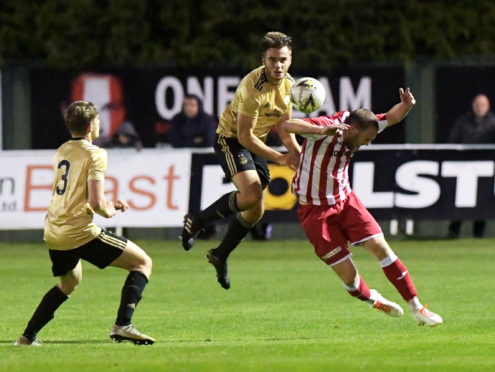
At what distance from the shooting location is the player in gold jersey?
31.5ft

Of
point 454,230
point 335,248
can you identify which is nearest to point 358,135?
point 335,248

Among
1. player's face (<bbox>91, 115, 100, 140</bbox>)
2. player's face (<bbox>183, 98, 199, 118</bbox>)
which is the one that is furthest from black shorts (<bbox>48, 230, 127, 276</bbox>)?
player's face (<bbox>183, 98, 199, 118</bbox>)

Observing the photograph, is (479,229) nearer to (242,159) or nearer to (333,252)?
(242,159)

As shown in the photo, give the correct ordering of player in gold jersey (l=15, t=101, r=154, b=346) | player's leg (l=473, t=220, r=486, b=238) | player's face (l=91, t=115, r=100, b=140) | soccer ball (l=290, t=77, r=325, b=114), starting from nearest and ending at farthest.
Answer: player in gold jersey (l=15, t=101, r=154, b=346), player's face (l=91, t=115, r=100, b=140), soccer ball (l=290, t=77, r=325, b=114), player's leg (l=473, t=220, r=486, b=238)

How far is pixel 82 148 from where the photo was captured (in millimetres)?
9625

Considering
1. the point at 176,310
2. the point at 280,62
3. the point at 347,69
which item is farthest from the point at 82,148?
the point at 347,69

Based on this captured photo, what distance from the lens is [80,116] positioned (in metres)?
9.63

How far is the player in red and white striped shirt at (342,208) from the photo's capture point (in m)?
10.7

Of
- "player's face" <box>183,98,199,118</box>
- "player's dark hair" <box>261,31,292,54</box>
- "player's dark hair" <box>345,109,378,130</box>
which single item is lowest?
"player's face" <box>183,98,199,118</box>

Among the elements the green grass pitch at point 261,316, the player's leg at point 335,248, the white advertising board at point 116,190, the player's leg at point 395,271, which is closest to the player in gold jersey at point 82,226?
the green grass pitch at point 261,316

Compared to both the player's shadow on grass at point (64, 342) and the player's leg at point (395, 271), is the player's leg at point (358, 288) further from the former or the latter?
the player's shadow on grass at point (64, 342)

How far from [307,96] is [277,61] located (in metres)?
0.64

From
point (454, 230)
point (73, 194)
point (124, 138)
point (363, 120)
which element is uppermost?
point (363, 120)

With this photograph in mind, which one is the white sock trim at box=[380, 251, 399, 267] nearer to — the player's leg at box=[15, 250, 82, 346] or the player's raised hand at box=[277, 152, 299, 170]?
the player's raised hand at box=[277, 152, 299, 170]
